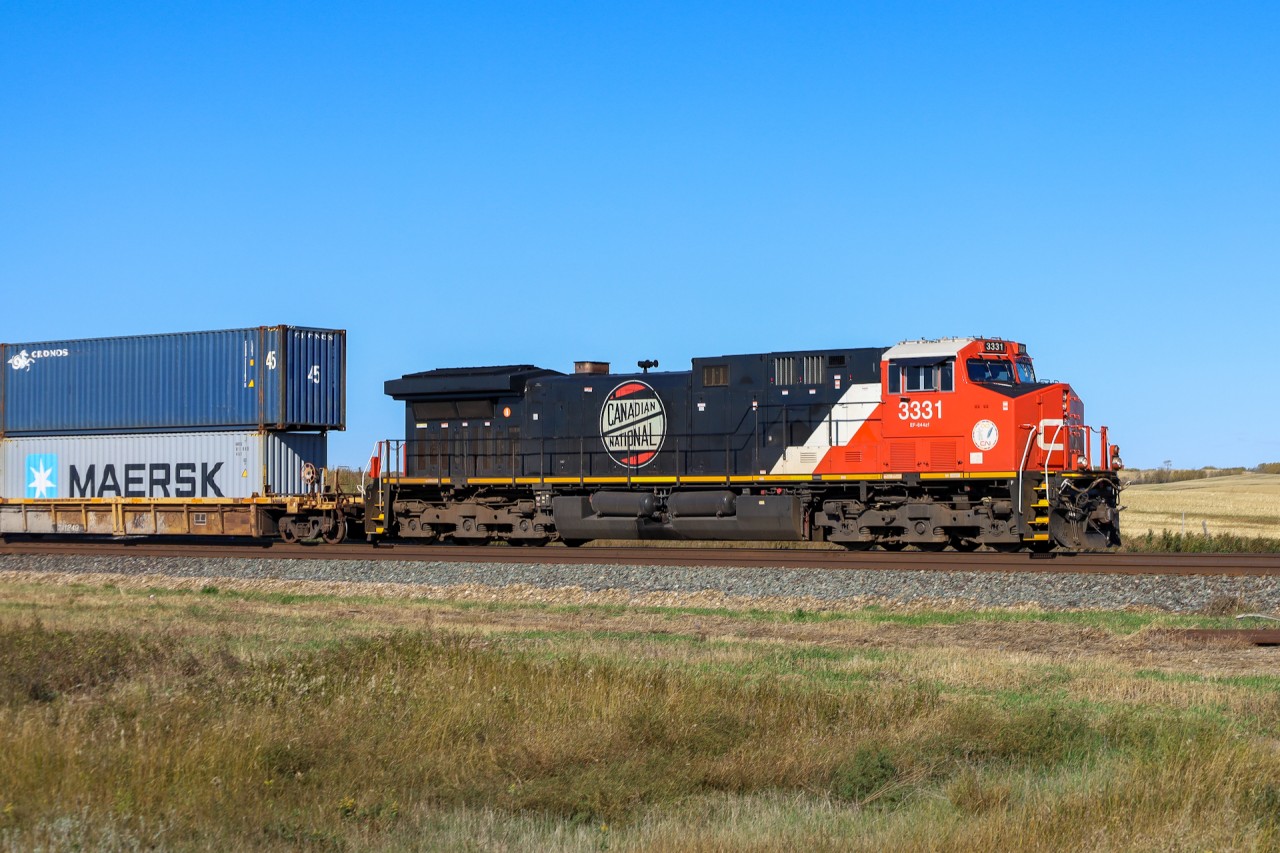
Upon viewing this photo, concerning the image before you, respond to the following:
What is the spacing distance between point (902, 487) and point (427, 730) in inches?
600

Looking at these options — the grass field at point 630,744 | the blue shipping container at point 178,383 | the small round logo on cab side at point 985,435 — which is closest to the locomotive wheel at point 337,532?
the blue shipping container at point 178,383

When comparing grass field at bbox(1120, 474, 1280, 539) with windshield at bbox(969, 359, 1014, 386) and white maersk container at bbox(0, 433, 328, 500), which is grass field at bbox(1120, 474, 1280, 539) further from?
white maersk container at bbox(0, 433, 328, 500)

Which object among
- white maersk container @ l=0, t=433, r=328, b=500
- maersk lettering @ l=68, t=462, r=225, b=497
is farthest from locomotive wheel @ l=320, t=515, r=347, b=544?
maersk lettering @ l=68, t=462, r=225, b=497

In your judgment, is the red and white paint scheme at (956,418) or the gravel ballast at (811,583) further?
the red and white paint scheme at (956,418)

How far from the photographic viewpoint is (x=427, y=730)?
8.63 metres

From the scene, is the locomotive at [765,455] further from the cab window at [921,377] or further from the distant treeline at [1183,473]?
the distant treeline at [1183,473]

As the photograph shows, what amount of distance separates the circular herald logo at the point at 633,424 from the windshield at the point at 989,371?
585 cm

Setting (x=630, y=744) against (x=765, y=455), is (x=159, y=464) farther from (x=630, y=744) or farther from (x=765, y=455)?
(x=630, y=744)

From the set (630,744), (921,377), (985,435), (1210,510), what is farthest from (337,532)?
(1210,510)

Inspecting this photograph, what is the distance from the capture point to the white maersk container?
27.8 metres

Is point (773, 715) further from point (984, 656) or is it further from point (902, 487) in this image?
point (902, 487)

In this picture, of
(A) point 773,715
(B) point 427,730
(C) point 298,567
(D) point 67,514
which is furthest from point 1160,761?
(D) point 67,514

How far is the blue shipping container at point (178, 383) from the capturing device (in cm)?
2781

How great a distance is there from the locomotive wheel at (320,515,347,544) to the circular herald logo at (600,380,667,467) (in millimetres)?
6384
